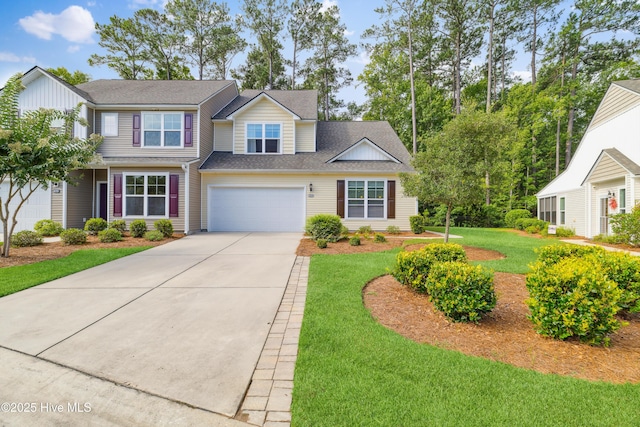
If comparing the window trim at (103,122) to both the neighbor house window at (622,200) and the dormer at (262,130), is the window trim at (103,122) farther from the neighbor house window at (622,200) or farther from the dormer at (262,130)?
the neighbor house window at (622,200)

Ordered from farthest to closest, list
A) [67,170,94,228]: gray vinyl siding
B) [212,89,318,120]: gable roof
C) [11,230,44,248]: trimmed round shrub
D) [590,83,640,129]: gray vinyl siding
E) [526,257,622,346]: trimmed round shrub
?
[212,89,318,120]: gable roof < [67,170,94,228]: gray vinyl siding < [590,83,640,129]: gray vinyl siding < [11,230,44,248]: trimmed round shrub < [526,257,622,346]: trimmed round shrub

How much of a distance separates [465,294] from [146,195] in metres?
13.1

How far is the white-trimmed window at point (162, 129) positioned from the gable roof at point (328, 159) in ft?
5.90

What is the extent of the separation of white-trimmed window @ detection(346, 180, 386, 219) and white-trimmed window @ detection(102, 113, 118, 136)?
11.4 m

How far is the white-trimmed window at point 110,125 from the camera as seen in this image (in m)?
13.7

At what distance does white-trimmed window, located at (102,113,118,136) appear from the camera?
13.7m

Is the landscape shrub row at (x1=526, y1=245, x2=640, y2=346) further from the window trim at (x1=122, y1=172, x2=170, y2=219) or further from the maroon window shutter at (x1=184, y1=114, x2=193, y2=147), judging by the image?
the maroon window shutter at (x1=184, y1=114, x2=193, y2=147)

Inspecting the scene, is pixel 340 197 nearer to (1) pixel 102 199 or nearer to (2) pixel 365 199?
(2) pixel 365 199

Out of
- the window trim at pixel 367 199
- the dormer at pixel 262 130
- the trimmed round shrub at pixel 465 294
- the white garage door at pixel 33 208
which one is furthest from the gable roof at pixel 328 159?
the trimmed round shrub at pixel 465 294

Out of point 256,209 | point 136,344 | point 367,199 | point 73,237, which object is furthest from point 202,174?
point 136,344

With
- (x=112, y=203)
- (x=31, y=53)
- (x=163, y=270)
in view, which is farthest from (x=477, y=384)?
(x=31, y=53)

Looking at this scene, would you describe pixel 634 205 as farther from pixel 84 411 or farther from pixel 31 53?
pixel 31 53

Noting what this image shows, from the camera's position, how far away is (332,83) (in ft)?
94.2

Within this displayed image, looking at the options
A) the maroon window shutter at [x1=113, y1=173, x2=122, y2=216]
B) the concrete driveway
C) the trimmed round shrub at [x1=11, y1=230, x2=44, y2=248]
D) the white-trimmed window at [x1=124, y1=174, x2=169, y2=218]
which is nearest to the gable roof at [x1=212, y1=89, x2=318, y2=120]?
the white-trimmed window at [x1=124, y1=174, x2=169, y2=218]
